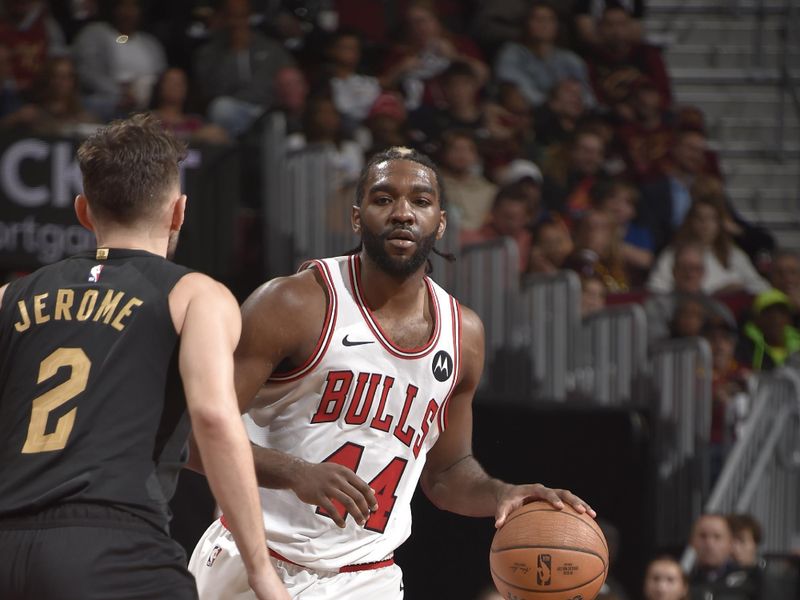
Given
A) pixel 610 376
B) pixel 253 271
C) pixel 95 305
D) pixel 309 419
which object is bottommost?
pixel 610 376

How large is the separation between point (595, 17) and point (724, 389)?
5192mm

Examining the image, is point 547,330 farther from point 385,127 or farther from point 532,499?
point 532,499

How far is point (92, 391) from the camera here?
2.79 meters

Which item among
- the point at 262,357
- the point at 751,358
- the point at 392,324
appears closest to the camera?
the point at 262,357

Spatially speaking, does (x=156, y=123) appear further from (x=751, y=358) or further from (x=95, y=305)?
(x=751, y=358)

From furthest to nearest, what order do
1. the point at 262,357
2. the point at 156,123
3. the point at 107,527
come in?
1. the point at 262,357
2. the point at 156,123
3. the point at 107,527

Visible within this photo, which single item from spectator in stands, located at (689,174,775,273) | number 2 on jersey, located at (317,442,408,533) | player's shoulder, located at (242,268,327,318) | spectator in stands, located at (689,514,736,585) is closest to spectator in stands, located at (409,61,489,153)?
spectator in stands, located at (689,174,775,273)

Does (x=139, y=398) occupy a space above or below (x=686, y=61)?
above

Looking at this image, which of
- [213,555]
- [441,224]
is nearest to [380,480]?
[213,555]

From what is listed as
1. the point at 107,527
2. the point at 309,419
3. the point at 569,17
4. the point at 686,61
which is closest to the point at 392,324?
the point at 309,419

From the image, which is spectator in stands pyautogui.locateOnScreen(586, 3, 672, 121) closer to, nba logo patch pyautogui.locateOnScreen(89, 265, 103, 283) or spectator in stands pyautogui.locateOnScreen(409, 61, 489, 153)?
spectator in stands pyautogui.locateOnScreen(409, 61, 489, 153)

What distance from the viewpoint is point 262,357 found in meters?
3.85

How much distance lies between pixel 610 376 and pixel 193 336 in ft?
16.9

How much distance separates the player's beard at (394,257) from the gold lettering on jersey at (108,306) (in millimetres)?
Result: 1302
